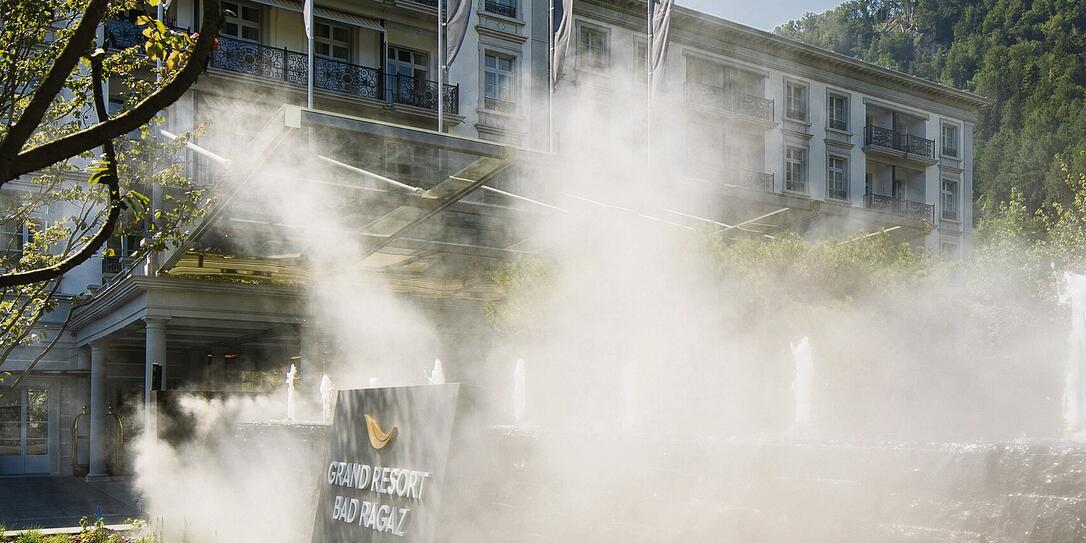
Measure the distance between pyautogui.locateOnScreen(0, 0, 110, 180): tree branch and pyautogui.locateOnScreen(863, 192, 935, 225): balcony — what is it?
32099mm

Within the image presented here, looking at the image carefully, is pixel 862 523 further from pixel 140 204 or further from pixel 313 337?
pixel 313 337

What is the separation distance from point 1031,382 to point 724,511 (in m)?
22.8

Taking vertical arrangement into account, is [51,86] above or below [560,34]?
below

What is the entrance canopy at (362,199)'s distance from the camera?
9.21 m

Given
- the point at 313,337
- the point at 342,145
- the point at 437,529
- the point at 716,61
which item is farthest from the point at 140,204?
the point at 716,61

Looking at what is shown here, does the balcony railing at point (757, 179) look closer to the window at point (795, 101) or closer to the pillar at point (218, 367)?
the window at point (795, 101)

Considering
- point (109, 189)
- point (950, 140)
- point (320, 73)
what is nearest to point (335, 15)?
point (320, 73)

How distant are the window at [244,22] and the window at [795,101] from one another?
653 inches

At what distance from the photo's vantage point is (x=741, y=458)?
3.25 meters

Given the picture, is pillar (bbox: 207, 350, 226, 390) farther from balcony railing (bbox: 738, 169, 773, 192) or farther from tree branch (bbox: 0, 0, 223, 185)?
tree branch (bbox: 0, 0, 223, 185)

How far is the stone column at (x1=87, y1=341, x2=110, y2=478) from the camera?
21.0 metres

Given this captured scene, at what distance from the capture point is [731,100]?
1168 inches

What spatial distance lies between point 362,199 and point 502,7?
14778mm

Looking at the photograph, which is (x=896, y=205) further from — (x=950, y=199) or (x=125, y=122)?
(x=125, y=122)
